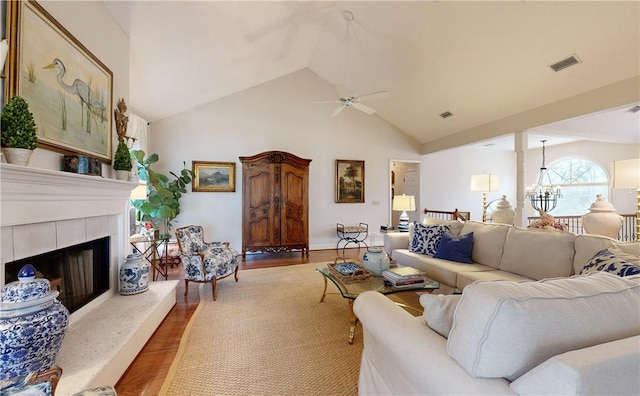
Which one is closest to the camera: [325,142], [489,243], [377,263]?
[377,263]

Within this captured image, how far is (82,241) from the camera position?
2090 mm

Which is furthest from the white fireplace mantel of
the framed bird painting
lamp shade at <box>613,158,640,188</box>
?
lamp shade at <box>613,158,640,188</box>

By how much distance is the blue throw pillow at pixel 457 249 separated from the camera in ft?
10.1

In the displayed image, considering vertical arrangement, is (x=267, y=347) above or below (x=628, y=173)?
below

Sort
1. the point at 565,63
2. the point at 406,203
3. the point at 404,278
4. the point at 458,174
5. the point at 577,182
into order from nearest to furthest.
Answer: the point at 404,278
the point at 565,63
the point at 406,203
the point at 577,182
the point at 458,174

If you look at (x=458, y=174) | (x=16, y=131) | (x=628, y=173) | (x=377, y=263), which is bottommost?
(x=377, y=263)

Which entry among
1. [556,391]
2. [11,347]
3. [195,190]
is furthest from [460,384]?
[195,190]

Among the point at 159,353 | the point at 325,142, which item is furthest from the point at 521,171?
the point at 159,353

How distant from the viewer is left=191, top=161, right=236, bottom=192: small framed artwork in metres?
5.26

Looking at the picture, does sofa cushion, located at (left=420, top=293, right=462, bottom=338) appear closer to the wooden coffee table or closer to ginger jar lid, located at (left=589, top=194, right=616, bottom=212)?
the wooden coffee table

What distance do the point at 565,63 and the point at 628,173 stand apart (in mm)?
1617

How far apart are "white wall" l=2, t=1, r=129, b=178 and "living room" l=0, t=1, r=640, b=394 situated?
1043mm

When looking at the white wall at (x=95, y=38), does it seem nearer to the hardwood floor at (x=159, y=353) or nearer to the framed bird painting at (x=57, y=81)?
the framed bird painting at (x=57, y=81)

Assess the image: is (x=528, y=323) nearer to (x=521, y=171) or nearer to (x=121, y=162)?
(x=121, y=162)
